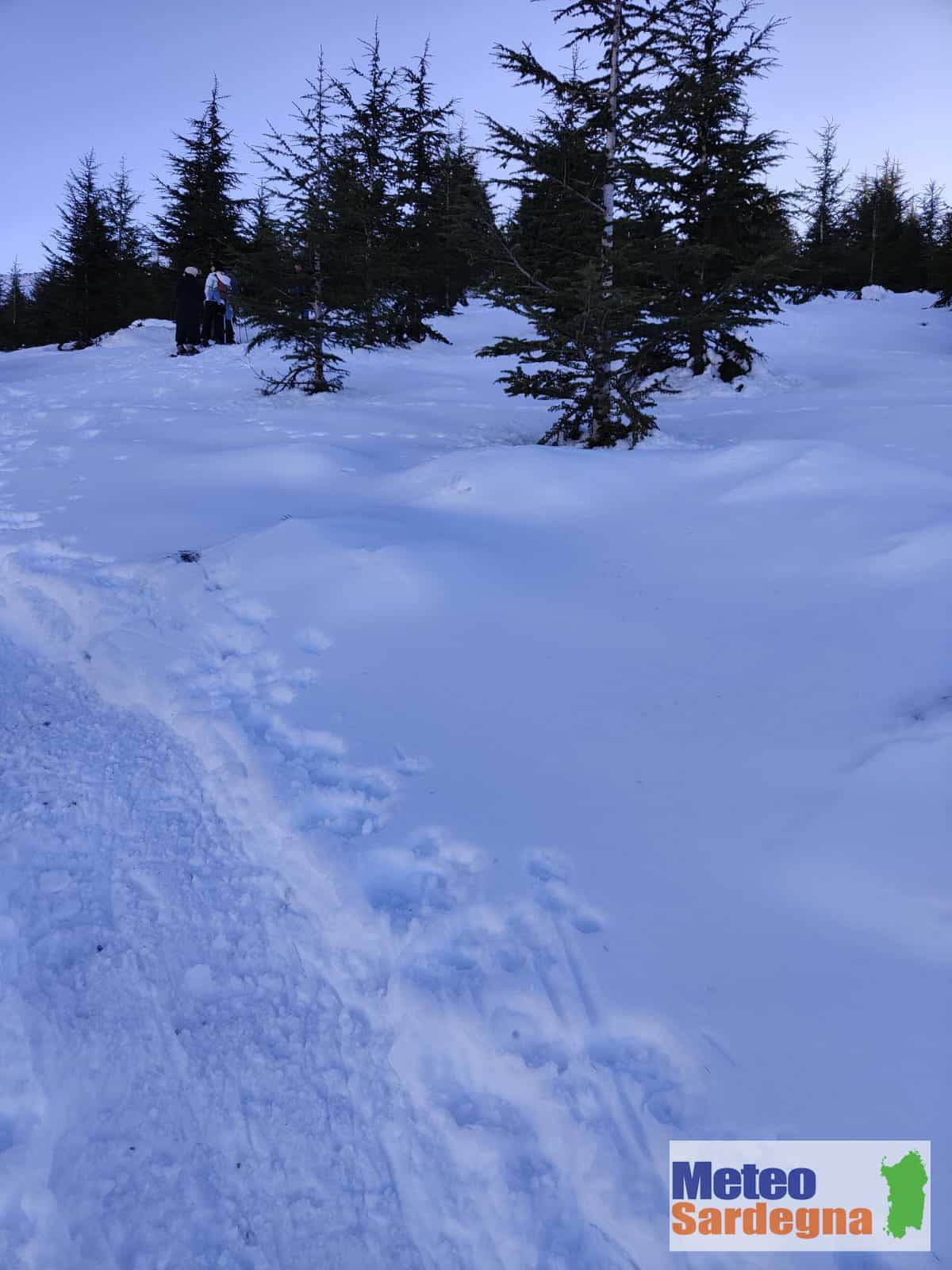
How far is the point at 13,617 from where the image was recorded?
16.1 ft

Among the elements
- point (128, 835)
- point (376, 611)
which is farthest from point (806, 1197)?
point (376, 611)

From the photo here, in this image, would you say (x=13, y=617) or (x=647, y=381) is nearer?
(x=13, y=617)

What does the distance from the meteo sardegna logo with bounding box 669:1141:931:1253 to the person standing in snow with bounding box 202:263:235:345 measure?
18.4 metres

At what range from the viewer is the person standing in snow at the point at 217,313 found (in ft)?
54.5

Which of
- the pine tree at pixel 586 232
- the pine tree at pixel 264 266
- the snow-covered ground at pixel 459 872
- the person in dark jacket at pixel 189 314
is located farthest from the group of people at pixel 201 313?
the snow-covered ground at pixel 459 872

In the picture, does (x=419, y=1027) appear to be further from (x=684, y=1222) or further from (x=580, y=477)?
(x=580, y=477)

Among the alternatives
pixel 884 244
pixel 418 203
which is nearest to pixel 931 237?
pixel 884 244

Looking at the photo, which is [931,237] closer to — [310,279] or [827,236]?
[827,236]

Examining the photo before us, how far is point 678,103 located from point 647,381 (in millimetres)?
6761

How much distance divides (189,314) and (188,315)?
1.7 inches

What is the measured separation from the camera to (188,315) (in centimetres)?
1739

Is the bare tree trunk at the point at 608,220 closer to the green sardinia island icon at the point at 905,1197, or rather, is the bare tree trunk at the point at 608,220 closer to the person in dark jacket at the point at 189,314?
the green sardinia island icon at the point at 905,1197

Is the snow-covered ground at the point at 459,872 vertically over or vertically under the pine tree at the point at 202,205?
under

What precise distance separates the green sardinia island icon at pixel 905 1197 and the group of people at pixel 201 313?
59.7 feet
